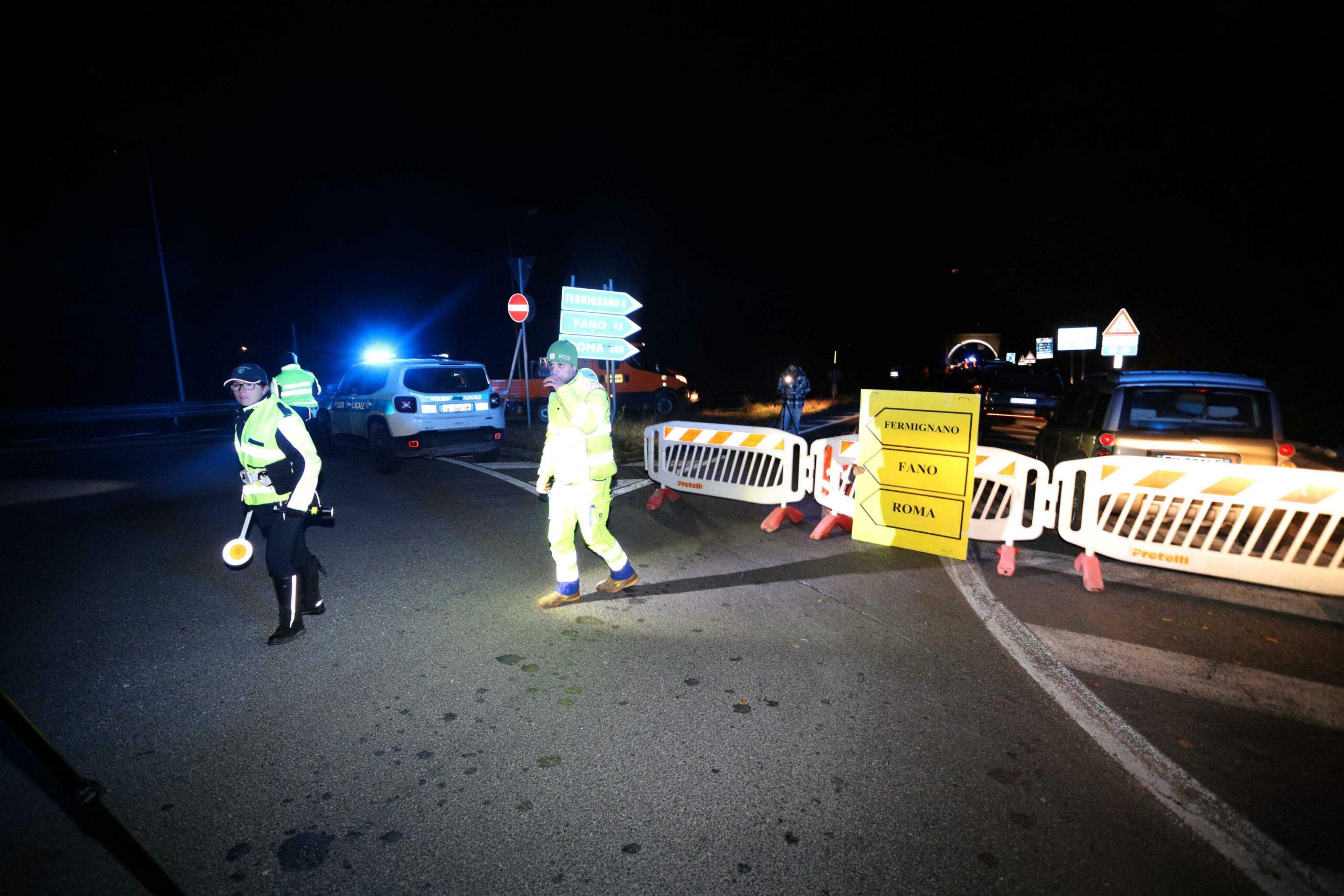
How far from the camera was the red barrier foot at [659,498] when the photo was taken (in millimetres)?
8664

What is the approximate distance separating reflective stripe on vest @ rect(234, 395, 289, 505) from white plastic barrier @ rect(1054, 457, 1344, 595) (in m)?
6.17

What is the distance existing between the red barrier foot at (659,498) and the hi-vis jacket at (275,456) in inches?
182

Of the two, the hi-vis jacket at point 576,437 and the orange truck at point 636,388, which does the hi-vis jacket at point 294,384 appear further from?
the orange truck at point 636,388

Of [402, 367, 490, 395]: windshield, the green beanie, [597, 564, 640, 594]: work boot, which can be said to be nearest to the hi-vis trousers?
[597, 564, 640, 594]: work boot

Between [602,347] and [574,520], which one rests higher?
[602,347]

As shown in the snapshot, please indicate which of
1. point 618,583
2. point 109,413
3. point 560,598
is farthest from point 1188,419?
point 109,413

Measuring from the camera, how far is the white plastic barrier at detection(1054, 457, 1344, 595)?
5082mm

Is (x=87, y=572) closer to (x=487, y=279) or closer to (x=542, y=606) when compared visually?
(x=542, y=606)

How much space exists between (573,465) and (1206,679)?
4244 mm

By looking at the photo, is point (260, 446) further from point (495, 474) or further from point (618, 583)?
point (495, 474)

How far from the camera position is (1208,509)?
5.72m

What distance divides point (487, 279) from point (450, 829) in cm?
5189

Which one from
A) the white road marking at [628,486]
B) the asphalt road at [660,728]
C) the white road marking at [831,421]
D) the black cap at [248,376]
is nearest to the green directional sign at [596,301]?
the white road marking at [628,486]

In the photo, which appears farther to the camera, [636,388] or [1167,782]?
[636,388]
